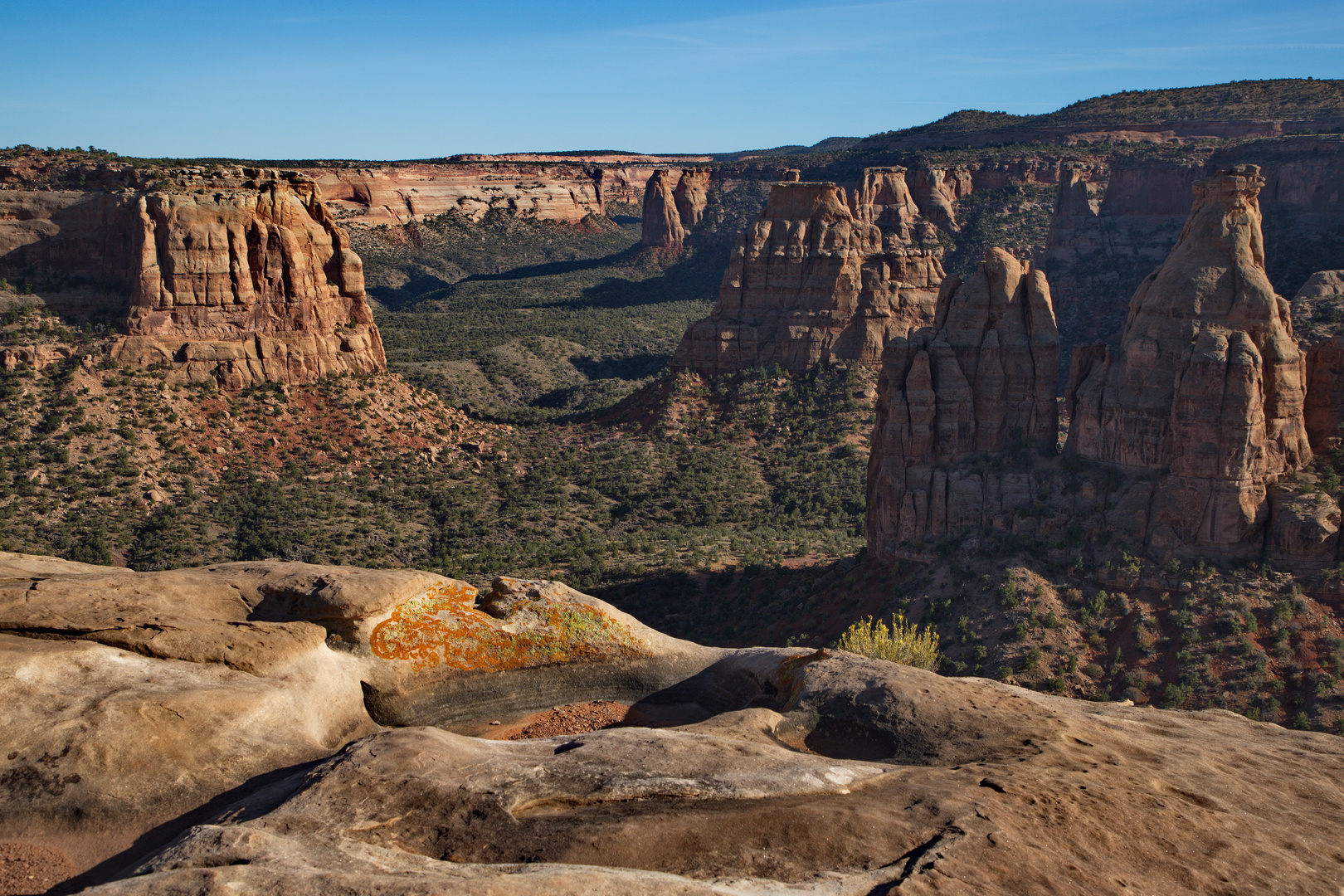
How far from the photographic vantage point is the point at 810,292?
7794cm

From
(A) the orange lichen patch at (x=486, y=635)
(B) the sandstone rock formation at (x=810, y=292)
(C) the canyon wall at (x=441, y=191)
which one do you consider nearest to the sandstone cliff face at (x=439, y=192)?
(C) the canyon wall at (x=441, y=191)

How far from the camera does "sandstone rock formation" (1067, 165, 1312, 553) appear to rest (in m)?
36.9

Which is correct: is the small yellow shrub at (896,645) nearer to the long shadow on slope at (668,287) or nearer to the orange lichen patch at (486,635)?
the orange lichen patch at (486,635)

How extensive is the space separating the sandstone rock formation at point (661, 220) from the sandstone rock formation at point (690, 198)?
4.01 metres

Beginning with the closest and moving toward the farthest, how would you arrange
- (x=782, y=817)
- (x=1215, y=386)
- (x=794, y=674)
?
(x=782, y=817)
(x=794, y=674)
(x=1215, y=386)

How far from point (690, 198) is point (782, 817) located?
582 ft

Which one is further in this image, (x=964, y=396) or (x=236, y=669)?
(x=964, y=396)

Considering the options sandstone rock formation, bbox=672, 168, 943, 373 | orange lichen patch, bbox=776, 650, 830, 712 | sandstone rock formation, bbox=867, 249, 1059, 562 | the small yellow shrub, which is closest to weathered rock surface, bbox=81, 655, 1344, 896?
orange lichen patch, bbox=776, 650, 830, 712

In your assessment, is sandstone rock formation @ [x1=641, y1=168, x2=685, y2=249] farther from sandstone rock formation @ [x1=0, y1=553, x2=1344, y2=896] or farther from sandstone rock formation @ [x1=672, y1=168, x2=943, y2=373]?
sandstone rock formation @ [x1=0, y1=553, x2=1344, y2=896]

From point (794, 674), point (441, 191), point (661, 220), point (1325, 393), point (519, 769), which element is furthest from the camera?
point (441, 191)

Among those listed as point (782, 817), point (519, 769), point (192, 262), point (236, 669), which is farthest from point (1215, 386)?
point (192, 262)

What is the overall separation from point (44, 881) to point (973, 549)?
3665 cm

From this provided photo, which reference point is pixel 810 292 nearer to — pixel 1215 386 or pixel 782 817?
pixel 1215 386

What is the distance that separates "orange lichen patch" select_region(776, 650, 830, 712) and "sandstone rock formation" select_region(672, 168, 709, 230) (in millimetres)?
167772
